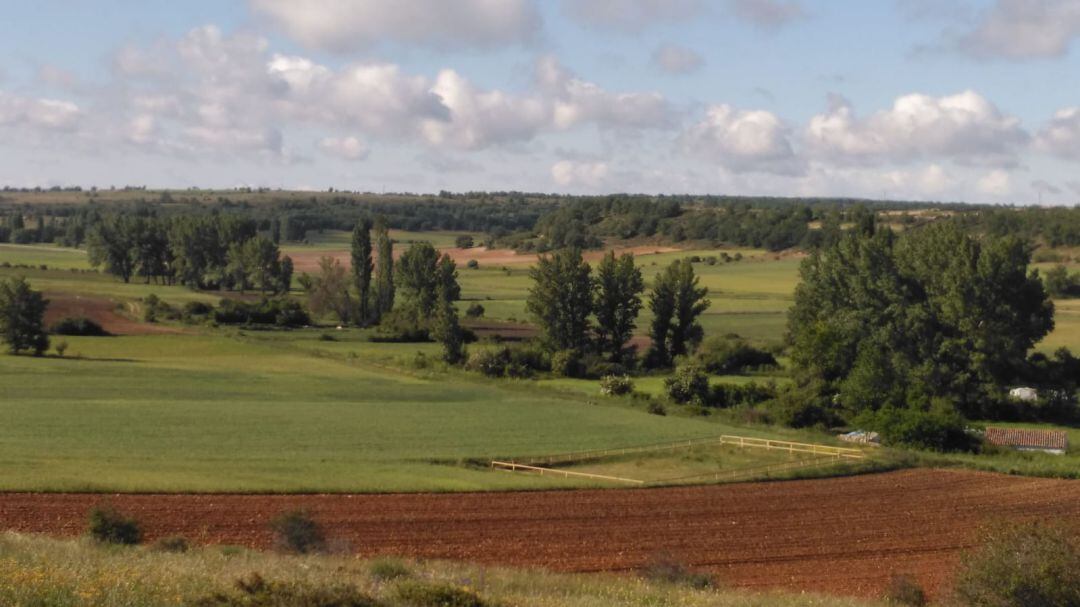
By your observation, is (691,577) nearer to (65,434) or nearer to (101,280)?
(65,434)

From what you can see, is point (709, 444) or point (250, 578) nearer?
point (250, 578)

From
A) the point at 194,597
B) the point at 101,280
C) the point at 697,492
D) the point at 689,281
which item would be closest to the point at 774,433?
the point at 697,492

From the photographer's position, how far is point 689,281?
261 ft

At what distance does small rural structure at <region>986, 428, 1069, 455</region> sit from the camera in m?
52.5

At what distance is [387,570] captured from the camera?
64.1ft

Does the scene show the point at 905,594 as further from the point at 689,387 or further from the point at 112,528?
the point at 689,387

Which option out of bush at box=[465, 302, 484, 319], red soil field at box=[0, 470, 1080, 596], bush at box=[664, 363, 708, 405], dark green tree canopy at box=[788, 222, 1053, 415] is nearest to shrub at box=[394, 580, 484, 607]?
red soil field at box=[0, 470, 1080, 596]

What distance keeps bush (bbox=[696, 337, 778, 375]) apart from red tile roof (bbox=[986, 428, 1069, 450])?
20.5m

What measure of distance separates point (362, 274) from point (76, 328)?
77.2 feet

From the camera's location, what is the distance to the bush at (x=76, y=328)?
266 feet

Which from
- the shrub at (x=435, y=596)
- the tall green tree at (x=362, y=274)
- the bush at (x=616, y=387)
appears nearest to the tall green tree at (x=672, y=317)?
the bush at (x=616, y=387)

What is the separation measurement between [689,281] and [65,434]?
46.6 meters

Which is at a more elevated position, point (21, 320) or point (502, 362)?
point (21, 320)

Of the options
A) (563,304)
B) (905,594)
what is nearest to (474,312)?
(563,304)
